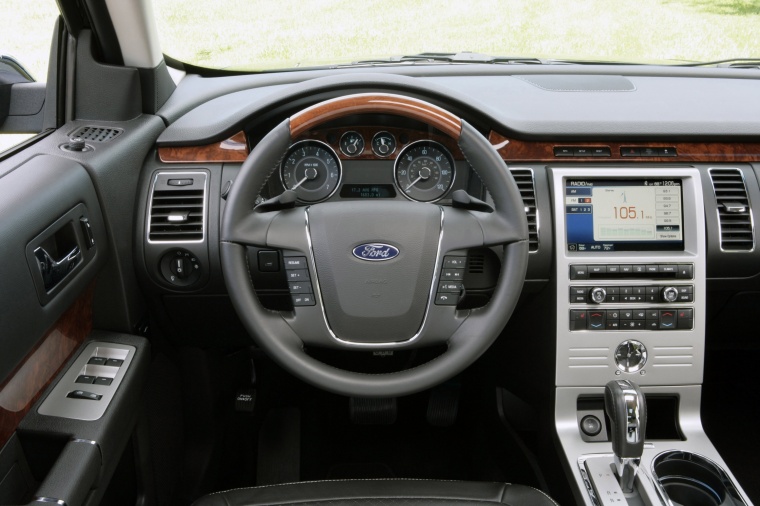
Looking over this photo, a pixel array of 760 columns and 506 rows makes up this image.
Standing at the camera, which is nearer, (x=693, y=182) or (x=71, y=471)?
(x=71, y=471)

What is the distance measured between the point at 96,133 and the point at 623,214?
1.36m

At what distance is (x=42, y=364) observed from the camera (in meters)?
1.47

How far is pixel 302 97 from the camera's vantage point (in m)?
1.73

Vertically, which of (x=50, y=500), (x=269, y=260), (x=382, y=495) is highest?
(x=269, y=260)

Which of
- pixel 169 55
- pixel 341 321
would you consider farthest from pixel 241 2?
pixel 341 321

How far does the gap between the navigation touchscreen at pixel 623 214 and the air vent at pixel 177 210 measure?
934mm

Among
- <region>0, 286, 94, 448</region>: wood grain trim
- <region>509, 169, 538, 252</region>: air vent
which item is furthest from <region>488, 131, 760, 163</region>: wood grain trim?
<region>0, 286, 94, 448</region>: wood grain trim

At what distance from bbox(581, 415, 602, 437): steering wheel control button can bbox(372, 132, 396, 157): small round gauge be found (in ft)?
2.91

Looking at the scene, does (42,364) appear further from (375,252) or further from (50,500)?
(375,252)

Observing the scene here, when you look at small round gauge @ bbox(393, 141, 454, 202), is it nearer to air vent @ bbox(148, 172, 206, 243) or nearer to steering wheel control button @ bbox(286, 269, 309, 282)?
steering wheel control button @ bbox(286, 269, 309, 282)

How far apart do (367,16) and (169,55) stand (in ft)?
2.12

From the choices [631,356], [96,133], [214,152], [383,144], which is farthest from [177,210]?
[631,356]

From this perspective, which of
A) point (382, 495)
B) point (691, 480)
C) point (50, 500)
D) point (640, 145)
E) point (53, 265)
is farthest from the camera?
point (640, 145)

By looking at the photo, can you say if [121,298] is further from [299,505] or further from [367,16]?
[367,16]
